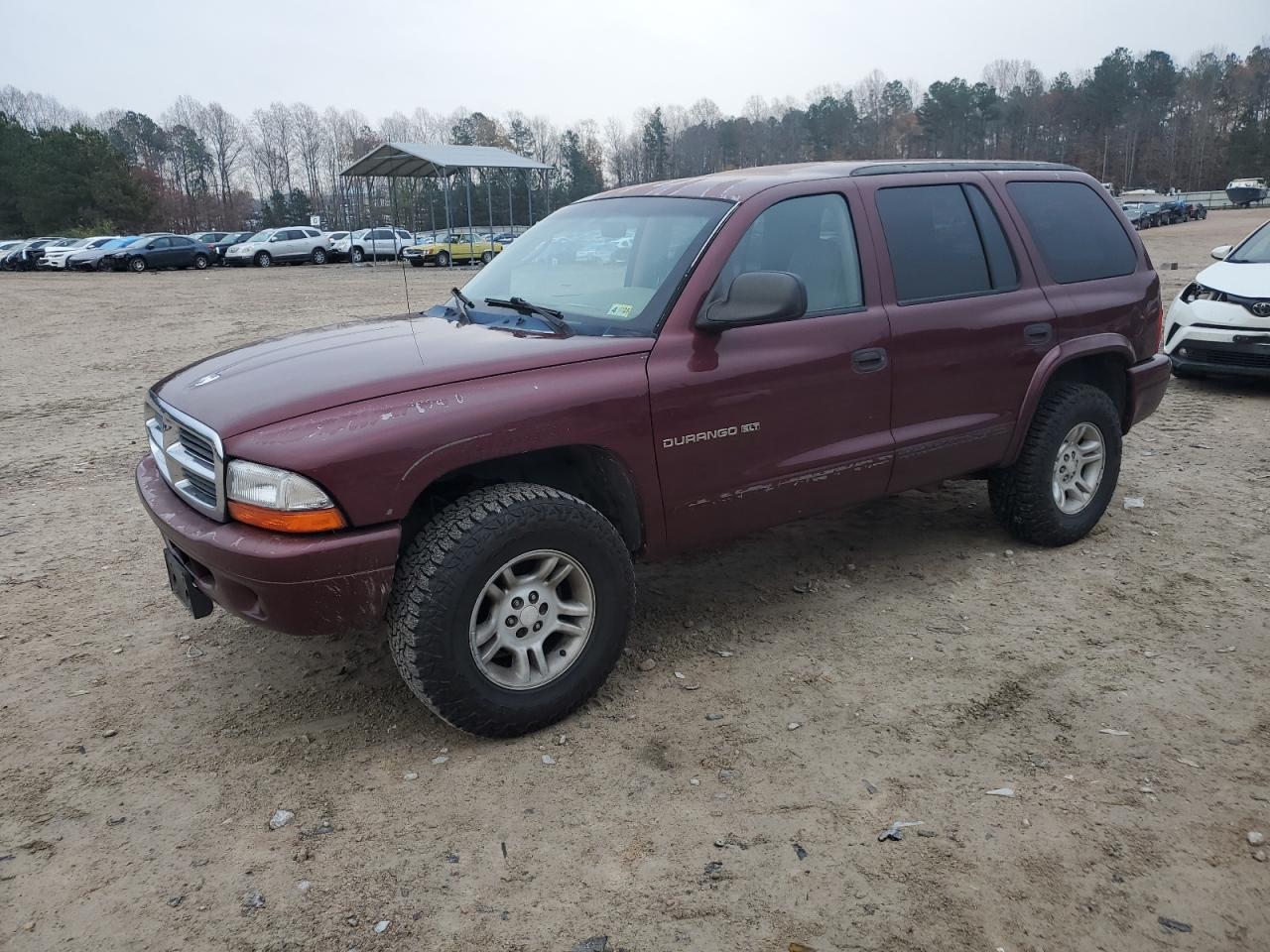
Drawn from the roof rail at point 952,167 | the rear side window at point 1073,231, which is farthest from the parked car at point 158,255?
the rear side window at point 1073,231

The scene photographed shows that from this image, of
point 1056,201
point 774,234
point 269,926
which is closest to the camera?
point 269,926

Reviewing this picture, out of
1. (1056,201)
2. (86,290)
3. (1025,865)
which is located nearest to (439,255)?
(86,290)

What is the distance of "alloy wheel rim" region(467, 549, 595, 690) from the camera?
3.16 metres

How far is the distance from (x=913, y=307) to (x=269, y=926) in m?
3.30

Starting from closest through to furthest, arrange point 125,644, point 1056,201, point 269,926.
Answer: point 269,926
point 125,644
point 1056,201

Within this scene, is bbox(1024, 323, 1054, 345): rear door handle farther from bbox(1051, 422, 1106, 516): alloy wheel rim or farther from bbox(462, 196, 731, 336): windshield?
bbox(462, 196, 731, 336): windshield

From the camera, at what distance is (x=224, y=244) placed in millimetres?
42250

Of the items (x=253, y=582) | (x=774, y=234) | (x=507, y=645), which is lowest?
(x=507, y=645)

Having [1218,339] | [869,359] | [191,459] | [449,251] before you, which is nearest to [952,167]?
[869,359]

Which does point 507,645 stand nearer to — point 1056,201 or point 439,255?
point 1056,201

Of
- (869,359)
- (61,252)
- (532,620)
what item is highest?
(61,252)

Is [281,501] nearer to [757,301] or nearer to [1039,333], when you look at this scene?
[757,301]

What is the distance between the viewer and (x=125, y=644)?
406 cm

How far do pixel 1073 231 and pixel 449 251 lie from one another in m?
33.3
